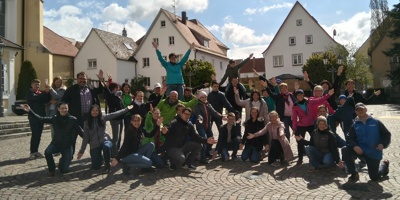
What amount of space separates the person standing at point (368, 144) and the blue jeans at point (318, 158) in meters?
0.70

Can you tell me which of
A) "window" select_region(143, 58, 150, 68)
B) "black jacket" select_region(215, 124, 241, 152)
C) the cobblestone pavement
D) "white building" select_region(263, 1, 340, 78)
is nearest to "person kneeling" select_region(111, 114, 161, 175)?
the cobblestone pavement

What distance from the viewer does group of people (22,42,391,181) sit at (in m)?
7.12

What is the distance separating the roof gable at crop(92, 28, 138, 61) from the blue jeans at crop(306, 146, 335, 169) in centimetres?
3644

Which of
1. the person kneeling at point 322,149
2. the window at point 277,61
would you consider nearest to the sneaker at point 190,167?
the person kneeling at point 322,149

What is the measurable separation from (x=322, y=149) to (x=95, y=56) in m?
38.5

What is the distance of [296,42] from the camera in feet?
143

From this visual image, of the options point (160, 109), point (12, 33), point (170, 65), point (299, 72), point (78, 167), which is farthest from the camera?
point (299, 72)

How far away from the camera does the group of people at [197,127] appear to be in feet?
23.4

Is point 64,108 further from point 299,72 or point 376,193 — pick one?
point 299,72

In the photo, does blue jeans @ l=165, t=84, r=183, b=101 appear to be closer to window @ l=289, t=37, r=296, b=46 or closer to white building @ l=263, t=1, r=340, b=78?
white building @ l=263, t=1, r=340, b=78

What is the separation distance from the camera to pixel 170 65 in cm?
1008

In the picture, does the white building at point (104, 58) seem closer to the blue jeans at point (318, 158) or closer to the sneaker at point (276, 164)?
the sneaker at point (276, 164)

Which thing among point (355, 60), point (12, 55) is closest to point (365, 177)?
point (12, 55)

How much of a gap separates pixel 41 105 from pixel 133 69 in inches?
1380
